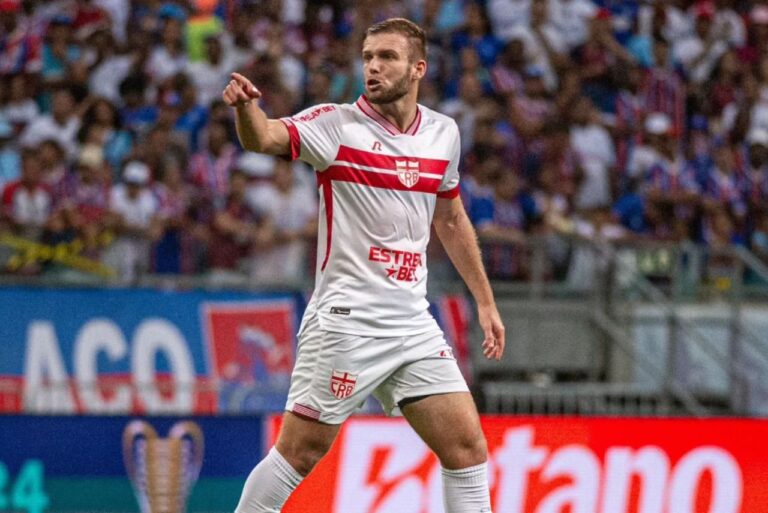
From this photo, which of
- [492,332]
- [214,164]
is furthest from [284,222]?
[492,332]

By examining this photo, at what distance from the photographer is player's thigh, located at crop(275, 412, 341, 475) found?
581 cm

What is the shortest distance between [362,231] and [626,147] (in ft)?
30.4

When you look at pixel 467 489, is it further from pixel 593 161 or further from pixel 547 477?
pixel 593 161

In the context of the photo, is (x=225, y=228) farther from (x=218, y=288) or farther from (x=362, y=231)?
(x=362, y=231)

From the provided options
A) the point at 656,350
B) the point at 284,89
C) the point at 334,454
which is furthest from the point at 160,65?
the point at 334,454

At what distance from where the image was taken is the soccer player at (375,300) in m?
5.82

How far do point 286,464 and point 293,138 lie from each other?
4.20 feet

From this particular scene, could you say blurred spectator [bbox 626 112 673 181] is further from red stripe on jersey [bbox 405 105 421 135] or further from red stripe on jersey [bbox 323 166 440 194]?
red stripe on jersey [bbox 323 166 440 194]

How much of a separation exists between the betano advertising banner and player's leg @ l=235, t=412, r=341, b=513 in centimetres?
552

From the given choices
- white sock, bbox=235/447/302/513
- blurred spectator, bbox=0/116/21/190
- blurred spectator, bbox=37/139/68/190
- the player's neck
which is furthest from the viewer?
blurred spectator, bbox=0/116/21/190

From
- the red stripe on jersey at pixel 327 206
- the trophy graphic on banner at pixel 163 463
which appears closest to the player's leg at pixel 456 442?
the red stripe on jersey at pixel 327 206

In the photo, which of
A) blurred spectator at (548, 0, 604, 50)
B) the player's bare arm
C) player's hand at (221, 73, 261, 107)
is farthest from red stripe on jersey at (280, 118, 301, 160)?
blurred spectator at (548, 0, 604, 50)

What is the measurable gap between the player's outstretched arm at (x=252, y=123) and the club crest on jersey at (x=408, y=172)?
51 centimetres

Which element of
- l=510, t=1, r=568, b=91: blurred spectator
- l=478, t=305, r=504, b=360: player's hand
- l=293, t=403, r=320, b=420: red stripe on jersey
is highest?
l=510, t=1, r=568, b=91: blurred spectator
